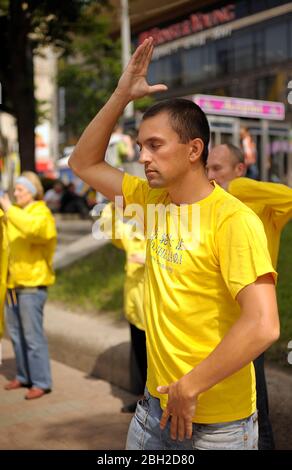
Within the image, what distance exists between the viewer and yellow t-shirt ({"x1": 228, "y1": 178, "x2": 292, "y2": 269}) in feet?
11.0

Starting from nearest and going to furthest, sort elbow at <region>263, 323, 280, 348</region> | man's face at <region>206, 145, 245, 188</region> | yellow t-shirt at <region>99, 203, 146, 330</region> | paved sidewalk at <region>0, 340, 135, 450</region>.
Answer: elbow at <region>263, 323, 280, 348</region> < man's face at <region>206, 145, 245, 188</region> < paved sidewalk at <region>0, 340, 135, 450</region> < yellow t-shirt at <region>99, 203, 146, 330</region>

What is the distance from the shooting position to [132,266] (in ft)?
16.3

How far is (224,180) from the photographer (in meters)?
3.86

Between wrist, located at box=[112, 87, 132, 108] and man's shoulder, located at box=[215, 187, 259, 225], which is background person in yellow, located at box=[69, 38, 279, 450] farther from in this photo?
wrist, located at box=[112, 87, 132, 108]

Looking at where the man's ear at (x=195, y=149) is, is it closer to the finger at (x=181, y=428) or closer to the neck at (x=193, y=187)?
the neck at (x=193, y=187)

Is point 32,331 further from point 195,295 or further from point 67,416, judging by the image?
point 195,295

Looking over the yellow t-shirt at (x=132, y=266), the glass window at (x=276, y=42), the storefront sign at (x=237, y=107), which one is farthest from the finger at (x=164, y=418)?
the glass window at (x=276, y=42)

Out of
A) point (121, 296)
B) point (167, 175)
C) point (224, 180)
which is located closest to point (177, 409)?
point (167, 175)

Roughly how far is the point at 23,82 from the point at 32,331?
643 centimetres

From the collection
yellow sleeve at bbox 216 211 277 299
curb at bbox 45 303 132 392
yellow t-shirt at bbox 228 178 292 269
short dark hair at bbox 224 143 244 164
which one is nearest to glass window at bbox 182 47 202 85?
curb at bbox 45 303 132 392

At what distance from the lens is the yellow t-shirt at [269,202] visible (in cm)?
334

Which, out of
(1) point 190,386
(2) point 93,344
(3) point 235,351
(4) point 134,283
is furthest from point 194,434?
(2) point 93,344
